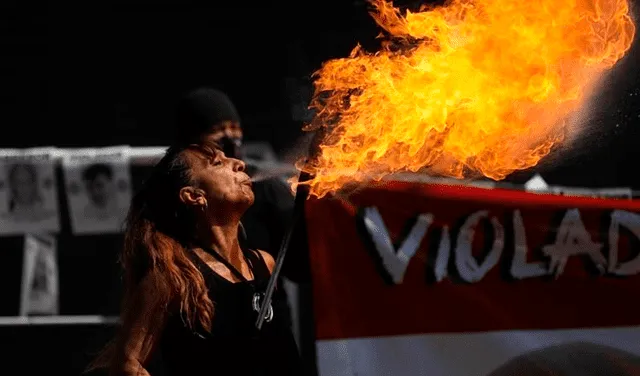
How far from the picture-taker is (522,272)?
5.33 m

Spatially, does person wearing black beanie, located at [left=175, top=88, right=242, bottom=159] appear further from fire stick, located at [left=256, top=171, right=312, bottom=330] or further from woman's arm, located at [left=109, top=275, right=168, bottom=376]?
woman's arm, located at [left=109, top=275, right=168, bottom=376]

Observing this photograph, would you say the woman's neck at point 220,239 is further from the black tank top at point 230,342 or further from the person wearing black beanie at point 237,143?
the person wearing black beanie at point 237,143

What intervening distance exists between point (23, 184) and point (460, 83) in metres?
2.74

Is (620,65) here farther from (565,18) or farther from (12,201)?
(12,201)

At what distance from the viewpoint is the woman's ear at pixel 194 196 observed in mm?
3969

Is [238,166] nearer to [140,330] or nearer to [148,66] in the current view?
[140,330]

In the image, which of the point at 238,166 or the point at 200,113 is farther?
the point at 200,113

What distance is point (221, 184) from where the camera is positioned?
156 inches

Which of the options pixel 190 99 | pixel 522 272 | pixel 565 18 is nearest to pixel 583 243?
pixel 522 272

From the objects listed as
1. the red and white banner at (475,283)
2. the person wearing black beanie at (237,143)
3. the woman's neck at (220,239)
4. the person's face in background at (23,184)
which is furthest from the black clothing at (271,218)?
the person's face in background at (23,184)

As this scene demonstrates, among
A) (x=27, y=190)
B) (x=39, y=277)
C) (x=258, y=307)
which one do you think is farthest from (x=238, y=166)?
(x=39, y=277)

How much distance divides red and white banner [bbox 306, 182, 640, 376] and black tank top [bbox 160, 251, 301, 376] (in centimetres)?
140

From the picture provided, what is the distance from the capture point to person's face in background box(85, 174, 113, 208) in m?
6.14

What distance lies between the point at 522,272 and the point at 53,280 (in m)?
2.60
